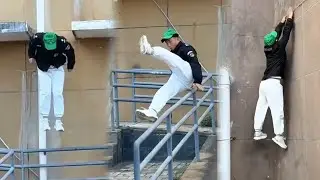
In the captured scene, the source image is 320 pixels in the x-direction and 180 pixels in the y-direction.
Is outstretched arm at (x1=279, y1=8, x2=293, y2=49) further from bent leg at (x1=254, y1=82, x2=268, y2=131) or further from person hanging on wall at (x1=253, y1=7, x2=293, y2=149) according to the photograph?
bent leg at (x1=254, y1=82, x2=268, y2=131)

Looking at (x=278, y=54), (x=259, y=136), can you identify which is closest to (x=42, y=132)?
(x=259, y=136)

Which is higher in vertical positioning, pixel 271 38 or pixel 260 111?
pixel 271 38

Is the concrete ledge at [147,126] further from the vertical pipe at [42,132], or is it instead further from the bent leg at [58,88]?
the vertical pipe at [42,132]

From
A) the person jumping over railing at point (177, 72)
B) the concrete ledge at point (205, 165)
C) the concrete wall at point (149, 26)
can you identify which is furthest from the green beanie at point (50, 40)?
the concrete ledge at point (205, 165)

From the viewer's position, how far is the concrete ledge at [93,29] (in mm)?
4449

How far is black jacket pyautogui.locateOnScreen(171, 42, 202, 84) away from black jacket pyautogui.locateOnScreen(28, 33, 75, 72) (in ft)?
3.67

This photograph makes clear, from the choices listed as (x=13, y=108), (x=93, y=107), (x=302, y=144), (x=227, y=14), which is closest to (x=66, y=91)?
(x=93, y=107)

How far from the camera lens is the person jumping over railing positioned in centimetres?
365

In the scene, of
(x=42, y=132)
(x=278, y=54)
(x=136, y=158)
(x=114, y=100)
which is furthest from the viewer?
(x=42, y=132)

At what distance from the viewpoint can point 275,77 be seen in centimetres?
433

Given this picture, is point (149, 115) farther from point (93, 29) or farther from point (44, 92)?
point (44, 92)

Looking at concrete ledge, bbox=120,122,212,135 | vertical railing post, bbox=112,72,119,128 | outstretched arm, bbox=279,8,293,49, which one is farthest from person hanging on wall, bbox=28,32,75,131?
outstretched arm, bbox=279,8,293,49

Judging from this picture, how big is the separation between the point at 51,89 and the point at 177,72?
134 cm

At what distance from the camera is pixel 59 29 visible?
4.61 meters
